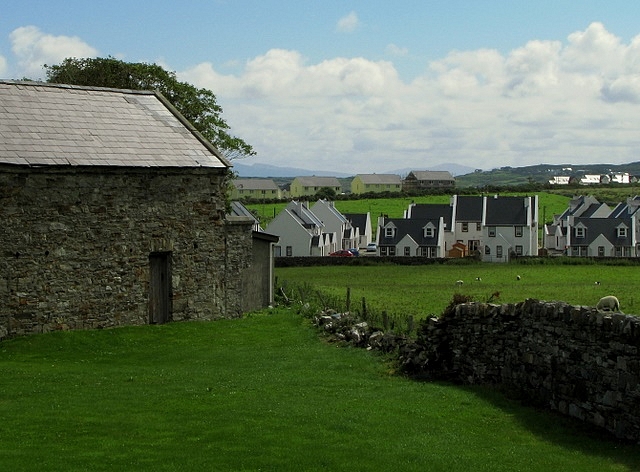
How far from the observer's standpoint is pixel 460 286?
6375 centimetres

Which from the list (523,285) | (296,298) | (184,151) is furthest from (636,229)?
(184,151)

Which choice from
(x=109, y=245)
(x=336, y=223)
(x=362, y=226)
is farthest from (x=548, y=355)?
(x=362, y=226)

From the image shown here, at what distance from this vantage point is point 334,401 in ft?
57.8

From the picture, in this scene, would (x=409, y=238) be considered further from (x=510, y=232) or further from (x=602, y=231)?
(x=602, y=231)

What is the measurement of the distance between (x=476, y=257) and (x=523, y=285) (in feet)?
99.8

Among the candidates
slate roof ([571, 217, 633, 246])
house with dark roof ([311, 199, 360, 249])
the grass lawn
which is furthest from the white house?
the grass lawn

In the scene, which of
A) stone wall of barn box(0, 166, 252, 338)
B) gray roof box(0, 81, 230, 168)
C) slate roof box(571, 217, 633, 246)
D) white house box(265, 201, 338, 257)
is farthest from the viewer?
white house box(265, 201, 338, 257)

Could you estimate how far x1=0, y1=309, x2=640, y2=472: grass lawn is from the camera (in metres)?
13.0

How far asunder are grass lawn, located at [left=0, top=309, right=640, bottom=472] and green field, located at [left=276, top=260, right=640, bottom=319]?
44.7ft

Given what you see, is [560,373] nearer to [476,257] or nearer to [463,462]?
[463,462]

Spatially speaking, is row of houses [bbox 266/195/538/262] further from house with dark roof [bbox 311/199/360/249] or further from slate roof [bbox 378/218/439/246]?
house with dark roof [bbox 311/199/360/249]

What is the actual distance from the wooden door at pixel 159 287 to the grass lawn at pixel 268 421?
256 inches

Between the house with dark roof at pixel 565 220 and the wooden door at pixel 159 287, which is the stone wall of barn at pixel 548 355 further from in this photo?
the house with dark roof at pixel 565 220

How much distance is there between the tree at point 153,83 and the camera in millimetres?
56156
